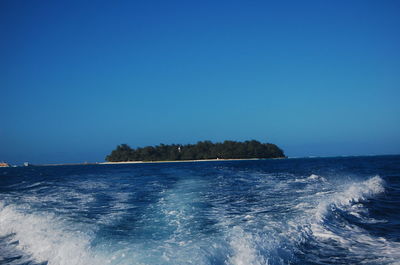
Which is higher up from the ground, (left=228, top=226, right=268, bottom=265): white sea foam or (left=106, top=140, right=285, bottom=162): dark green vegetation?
(left=106, top=140, right=285, bottom=162): dark green vegetation

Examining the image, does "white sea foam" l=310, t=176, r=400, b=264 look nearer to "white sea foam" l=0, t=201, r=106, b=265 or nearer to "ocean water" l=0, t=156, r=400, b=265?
"ocean water" l=0, t=156, r=400, b=265

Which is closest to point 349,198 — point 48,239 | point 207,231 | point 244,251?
point 207,231

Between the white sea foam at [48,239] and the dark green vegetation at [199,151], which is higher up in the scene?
the dark green vegetation at [199,151]

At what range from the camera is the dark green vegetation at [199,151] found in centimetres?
11150

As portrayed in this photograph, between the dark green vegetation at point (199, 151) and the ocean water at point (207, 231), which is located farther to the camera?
the dark green vegetation at point (199, 151)

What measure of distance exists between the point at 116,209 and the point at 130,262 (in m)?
5.09

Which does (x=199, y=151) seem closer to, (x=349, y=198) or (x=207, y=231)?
(x=349, y=198)

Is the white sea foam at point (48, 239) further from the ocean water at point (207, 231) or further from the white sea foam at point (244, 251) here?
→ the white sea foam at point (244, 251)

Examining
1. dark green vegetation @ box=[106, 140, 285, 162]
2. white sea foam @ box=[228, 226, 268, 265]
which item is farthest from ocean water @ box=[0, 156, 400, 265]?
dark green vegetation @ box=[106, 140, 285, 162]

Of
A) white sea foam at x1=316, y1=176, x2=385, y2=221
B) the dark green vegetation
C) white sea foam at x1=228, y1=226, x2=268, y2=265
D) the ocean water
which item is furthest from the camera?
the dark green vegetation

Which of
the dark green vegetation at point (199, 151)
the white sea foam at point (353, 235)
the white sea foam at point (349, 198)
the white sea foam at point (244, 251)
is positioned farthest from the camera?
the dark green vegetation at point (199, 151)

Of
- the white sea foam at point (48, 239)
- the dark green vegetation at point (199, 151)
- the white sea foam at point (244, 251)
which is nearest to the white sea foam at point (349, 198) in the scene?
the white sea foam at point (244, 251)

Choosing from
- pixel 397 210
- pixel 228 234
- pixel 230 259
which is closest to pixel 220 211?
pixel 228 234

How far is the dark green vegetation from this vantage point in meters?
112
